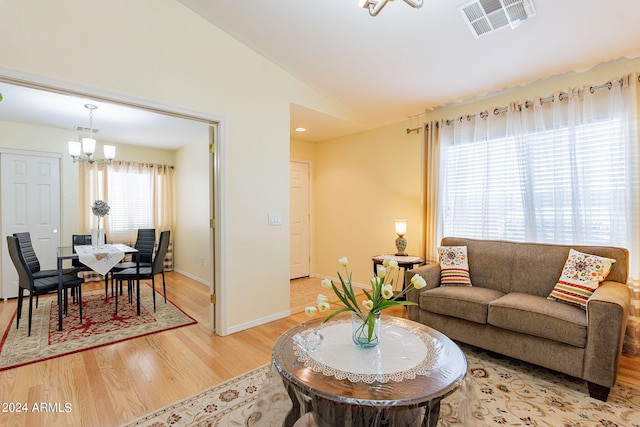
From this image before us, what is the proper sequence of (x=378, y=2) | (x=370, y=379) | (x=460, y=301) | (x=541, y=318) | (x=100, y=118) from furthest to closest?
(x=100, y=118) → (x=460, y=301) → (x=541, y=318) → (x=378, y=2) → (x=370, y=379)

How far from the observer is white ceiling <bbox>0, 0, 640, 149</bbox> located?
7.97ft

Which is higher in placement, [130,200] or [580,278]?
[130,200]

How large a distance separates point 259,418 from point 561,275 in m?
2.51

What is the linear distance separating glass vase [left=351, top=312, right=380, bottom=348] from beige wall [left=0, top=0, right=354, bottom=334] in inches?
73.2

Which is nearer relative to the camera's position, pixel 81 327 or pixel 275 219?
pixel 81 327

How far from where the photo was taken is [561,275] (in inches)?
99.7

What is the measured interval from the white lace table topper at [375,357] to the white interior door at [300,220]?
3628mm

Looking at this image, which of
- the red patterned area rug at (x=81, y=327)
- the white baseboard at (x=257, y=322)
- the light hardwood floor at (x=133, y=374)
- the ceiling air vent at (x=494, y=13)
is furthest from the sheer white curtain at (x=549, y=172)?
the red patterned area rug at (x=81, y=327)

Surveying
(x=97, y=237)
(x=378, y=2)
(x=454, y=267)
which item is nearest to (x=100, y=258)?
(x=97, y=237)

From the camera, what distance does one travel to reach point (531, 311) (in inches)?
87.8

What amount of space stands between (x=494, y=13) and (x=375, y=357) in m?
2.59

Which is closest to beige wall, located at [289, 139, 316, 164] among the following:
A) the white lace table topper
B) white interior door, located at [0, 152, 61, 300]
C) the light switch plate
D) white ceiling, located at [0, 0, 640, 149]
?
white ceiling, located at [0, 0, 640, 149]

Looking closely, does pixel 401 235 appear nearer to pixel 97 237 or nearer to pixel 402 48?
pixel 402 48

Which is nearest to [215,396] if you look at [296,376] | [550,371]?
[296,376]
